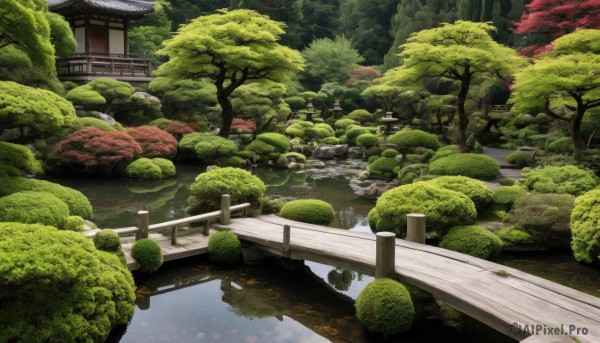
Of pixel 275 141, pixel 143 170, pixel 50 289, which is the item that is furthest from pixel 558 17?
pixel 50 289

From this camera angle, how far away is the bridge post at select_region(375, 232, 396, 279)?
696 cm

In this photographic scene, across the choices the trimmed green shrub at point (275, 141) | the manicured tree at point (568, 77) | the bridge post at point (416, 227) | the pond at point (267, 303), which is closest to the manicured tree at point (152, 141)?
the trimmed green shrub at point (275, 141)

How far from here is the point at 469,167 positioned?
47.9 ft

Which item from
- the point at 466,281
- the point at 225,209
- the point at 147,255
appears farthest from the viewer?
the point at 225,209

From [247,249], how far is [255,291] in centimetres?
139

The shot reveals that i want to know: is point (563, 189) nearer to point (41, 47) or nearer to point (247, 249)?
point (247, 249)

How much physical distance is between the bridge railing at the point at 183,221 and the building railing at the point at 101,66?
18.0 m

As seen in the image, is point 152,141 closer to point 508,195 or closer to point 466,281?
point 508,195

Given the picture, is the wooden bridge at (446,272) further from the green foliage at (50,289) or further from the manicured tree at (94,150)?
the manicured tree at (94,150)

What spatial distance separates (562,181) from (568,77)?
2901mm

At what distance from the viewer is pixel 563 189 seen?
11.7m

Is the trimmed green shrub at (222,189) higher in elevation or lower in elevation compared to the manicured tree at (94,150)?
lower

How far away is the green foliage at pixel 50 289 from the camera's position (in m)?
5.33

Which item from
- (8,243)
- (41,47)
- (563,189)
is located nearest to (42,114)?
(41,47)
